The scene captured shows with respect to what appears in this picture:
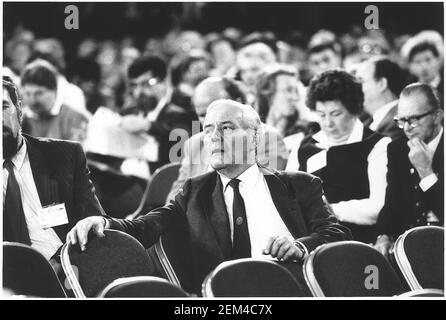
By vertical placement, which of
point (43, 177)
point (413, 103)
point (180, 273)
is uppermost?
point (413, 103)

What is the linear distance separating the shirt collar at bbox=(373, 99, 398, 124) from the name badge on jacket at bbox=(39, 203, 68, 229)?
197 cm

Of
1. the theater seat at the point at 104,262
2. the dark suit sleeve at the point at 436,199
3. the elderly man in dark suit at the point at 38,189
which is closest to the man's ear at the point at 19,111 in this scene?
the elderly man in dark suit at the point at 38,189

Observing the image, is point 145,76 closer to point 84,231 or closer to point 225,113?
point 225,113

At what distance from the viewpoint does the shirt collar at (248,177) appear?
4.25 metres

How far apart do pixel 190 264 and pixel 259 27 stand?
2.38 metres

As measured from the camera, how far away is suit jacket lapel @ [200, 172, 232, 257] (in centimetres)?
414

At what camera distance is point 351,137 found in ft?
15.8

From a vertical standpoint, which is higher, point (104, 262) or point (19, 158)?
point (19, 158)

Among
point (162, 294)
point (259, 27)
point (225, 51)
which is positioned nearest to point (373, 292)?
point (162, 294)

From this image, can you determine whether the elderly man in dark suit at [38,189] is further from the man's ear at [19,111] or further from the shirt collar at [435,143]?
the shirt collar at [435,143]

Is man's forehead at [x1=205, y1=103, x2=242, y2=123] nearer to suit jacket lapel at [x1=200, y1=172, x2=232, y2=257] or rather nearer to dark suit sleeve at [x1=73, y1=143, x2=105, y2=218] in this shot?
suit jacket lapel at [x1=200, y1=172, x2=232, y2=257]

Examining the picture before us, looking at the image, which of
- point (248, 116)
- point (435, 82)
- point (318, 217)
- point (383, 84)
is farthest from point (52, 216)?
point (435, 82)

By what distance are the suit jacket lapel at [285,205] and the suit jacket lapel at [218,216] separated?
0.92 feet

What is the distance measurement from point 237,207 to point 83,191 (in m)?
0.86
